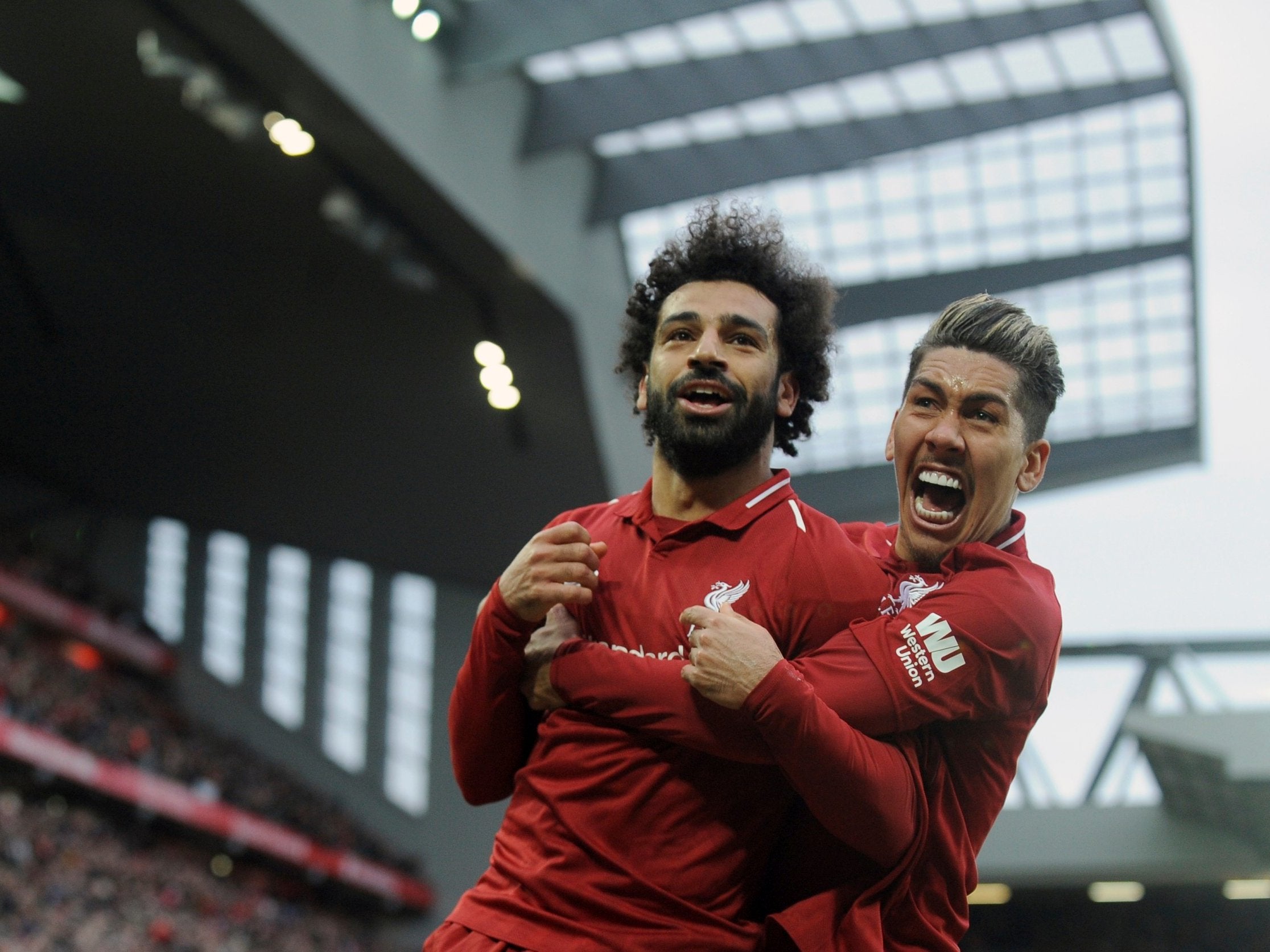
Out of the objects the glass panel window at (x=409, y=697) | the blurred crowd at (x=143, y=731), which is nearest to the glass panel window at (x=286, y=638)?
the blurred crowd at (x=143, y=731)

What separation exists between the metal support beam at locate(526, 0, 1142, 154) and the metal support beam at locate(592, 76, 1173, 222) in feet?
7.09

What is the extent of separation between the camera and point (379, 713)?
3866 centimetres

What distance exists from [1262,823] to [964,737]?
2540cm

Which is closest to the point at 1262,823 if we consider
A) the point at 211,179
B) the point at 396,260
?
the point at 396,260

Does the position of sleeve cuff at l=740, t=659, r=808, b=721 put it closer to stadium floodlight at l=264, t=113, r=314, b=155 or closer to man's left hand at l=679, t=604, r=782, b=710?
man's left hand at l=679, t=604, r=782, b=710

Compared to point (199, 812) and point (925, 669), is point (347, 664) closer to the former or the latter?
point (199, 812)

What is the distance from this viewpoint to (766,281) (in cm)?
388

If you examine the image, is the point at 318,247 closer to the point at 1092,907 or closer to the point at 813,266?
the point at 813,266

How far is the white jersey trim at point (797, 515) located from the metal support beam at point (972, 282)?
2288cm

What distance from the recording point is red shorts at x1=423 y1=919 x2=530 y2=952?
10.4ft

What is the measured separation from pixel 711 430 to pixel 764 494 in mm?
247

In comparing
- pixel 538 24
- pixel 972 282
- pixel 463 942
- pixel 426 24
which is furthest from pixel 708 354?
pixel 972 282

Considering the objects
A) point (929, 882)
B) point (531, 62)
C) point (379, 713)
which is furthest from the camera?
point (379, 713)

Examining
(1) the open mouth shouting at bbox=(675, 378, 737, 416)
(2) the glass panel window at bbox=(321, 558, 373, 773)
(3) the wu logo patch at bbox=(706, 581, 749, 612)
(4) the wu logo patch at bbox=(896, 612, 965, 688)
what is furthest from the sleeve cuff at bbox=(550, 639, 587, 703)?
(2) the glass panel window at bbox=(321, 558, 373, 773)
